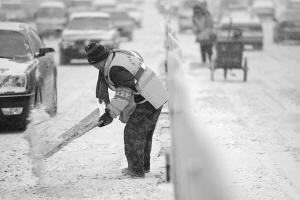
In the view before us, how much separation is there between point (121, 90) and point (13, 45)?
4659 millimetres

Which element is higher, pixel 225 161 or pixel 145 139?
pixel 145 139

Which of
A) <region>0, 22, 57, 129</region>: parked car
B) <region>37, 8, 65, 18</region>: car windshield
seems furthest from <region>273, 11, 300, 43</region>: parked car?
<region>0, 22, 57, 129</region>: parked car

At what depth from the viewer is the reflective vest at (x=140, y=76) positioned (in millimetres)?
7035

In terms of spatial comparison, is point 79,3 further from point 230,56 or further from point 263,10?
point 230,56

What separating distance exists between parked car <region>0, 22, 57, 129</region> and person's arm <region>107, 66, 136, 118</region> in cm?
337

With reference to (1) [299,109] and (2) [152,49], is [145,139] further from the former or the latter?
(2) [152,49]

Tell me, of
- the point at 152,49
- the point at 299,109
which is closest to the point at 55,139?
the point at 299,109

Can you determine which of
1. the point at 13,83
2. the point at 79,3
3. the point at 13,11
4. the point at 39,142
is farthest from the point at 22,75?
the point at 79,3

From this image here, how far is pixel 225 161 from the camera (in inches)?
322

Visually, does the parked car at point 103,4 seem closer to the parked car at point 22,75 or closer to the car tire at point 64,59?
the car tire at point 64,59

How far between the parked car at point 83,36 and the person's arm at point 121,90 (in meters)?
14.9

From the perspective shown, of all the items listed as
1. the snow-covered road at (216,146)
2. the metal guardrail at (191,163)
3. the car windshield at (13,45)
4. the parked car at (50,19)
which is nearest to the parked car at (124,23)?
the parked car at (50,19)

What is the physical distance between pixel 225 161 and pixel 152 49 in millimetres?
18789

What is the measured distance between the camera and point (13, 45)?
11141 mm
